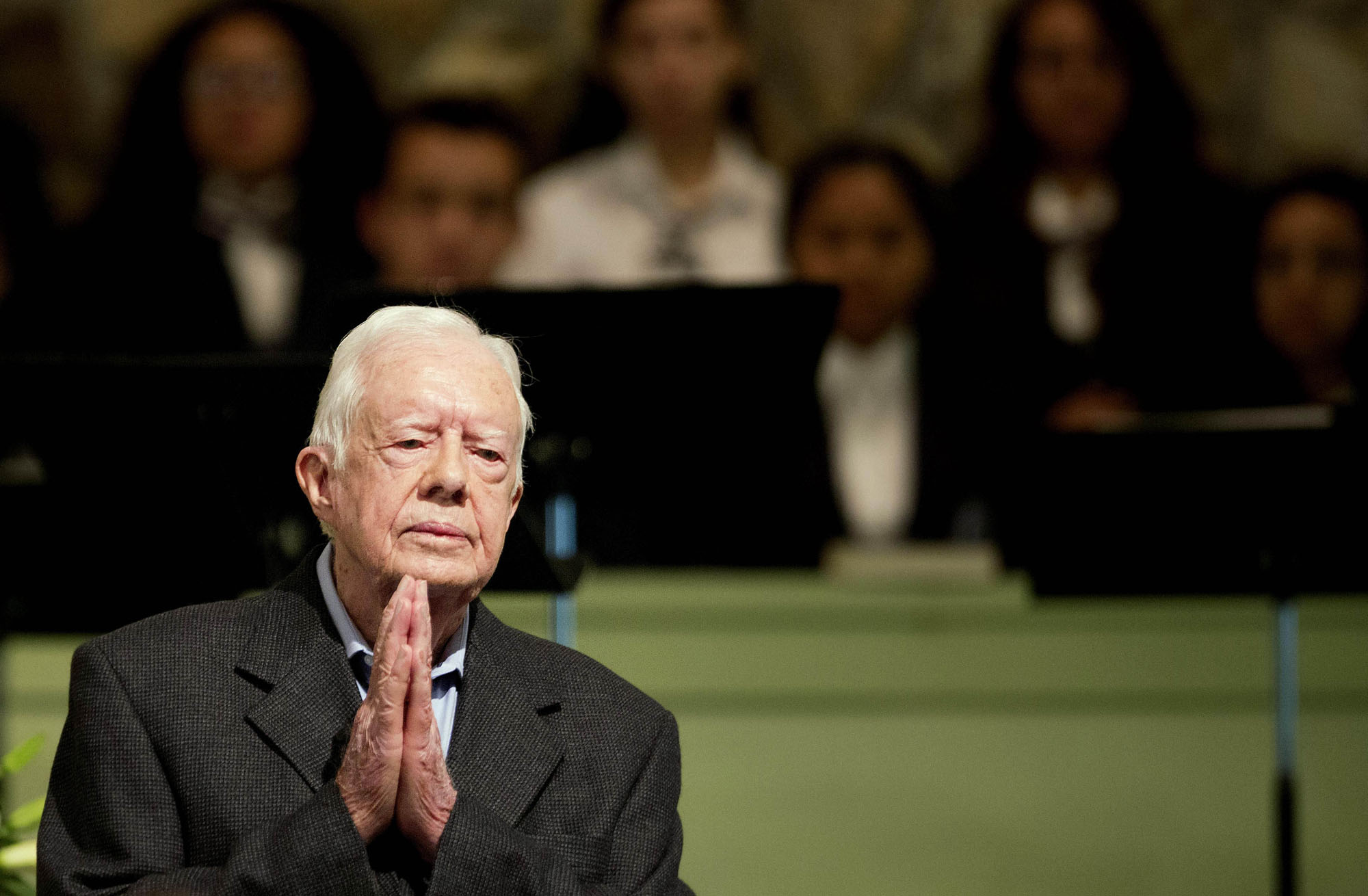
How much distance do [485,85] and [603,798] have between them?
4645 mm

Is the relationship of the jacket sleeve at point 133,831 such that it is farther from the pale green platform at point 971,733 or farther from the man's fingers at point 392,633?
the pale green platform at point 971,733

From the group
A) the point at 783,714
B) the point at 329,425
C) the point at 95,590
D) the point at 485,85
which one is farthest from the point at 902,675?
the point at 485,85

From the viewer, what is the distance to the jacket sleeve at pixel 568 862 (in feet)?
4.78

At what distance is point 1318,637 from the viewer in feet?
11.2

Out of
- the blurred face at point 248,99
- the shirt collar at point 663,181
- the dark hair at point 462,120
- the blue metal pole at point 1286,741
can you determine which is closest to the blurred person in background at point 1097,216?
the shirt collar at point 663,181

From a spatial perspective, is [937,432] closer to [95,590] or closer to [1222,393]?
[1222,393]

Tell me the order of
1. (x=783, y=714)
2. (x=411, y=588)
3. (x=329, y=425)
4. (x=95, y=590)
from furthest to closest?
(x=783, y=714), (x=95, y=590), (x=329, y=425), (x=411, y=588)

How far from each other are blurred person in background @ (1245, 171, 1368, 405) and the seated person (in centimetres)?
211

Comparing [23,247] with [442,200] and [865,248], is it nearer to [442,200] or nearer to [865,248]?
[442,200]

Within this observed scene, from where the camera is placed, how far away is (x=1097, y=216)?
15.8ft

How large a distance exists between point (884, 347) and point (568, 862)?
2962 mm

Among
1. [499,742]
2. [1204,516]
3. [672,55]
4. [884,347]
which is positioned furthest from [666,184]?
[499,742]

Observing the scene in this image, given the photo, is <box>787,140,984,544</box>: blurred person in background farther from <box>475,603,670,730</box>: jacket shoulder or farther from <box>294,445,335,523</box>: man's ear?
<box>294,445,335,523</box>: man's ear

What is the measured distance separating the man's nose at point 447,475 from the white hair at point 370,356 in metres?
0.08
